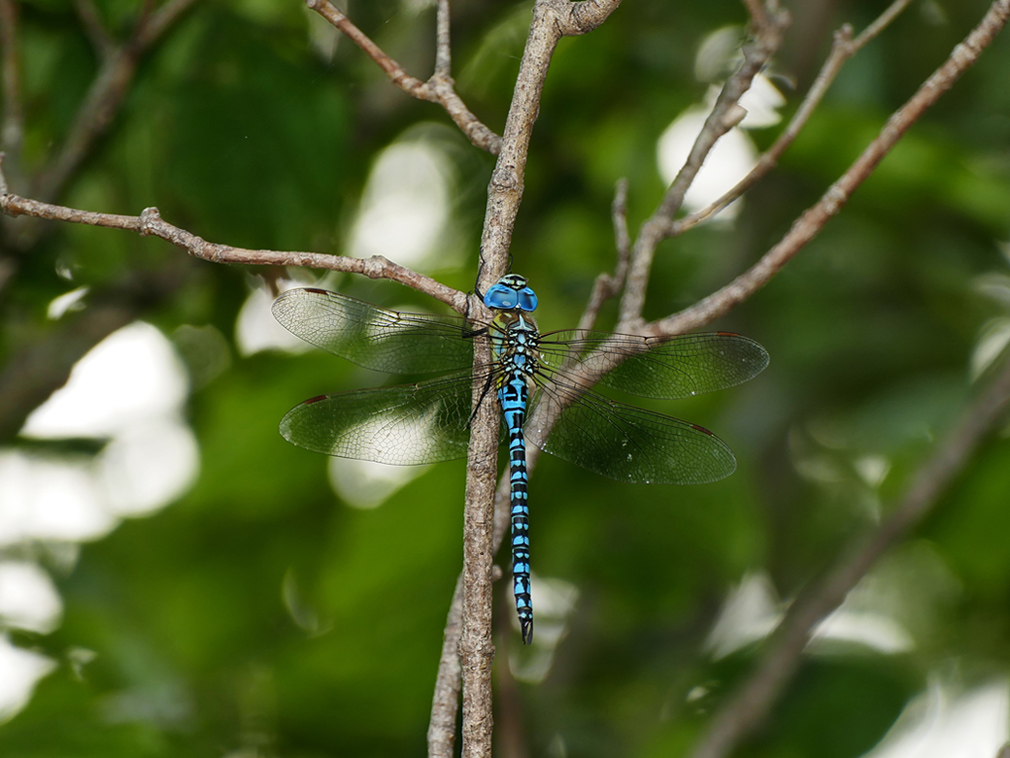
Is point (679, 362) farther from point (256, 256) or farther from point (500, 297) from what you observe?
point (256, 256)

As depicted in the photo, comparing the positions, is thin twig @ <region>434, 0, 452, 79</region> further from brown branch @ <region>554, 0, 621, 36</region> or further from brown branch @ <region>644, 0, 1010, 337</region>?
brown branch @ <region>644, 0, 1010, 337</region>

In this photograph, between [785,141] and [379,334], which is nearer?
[785,141]

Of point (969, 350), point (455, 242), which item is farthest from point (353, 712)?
point (969, 350)

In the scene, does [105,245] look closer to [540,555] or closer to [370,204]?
[370,204]

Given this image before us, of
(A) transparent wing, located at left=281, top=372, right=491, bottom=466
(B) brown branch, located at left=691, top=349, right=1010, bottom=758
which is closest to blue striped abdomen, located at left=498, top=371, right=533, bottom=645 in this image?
A: (A) transparent wing, located at left=281, top=372, right=491, bottom=466

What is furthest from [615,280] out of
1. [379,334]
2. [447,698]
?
[447,698]
